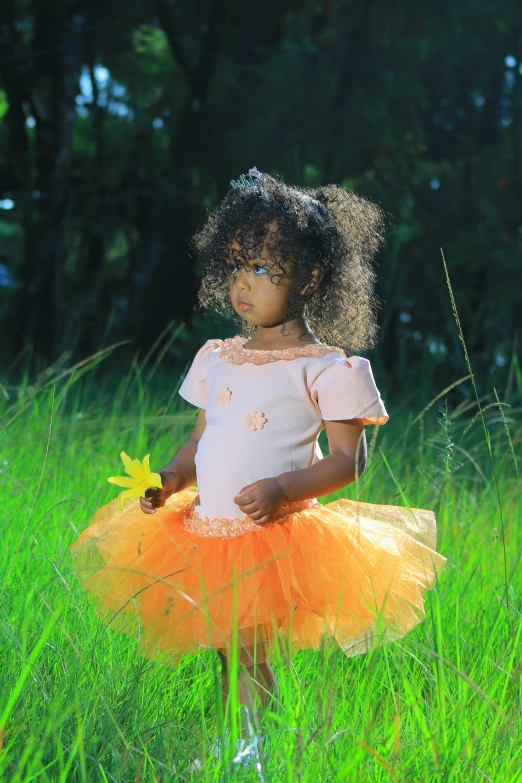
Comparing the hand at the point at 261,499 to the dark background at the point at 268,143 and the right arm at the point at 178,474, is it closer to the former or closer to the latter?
the right arm at the point at 178,474

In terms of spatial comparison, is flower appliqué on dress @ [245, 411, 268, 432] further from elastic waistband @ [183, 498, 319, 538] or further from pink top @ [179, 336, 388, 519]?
elastic waistband @ [183, 498, 319, 538]

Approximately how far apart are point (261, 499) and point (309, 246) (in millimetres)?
540

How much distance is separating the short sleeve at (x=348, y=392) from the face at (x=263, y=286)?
17cm

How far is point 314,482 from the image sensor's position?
1.86 metres

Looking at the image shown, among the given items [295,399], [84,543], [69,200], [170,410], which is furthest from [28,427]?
[69,200]

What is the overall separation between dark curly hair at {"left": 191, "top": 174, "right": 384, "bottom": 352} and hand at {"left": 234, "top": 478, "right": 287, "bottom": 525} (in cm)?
40

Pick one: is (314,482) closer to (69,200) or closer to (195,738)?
(195,738)

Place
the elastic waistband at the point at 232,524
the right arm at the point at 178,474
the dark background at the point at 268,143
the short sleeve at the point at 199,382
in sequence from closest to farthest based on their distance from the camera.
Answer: the elastic waistband at the point at 232,524
the right arm at the point at 178,474
the short sleeve at the point at 199,382
the dark background at the point at 268,143

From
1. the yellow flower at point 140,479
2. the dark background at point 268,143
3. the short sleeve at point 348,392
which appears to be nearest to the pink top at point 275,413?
the short sleeve at point 348,392

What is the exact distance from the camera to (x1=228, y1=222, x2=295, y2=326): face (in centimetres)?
197

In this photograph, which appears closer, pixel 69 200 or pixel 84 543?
pixel 84 543

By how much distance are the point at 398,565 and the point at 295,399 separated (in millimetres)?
378

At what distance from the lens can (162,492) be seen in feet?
6.64

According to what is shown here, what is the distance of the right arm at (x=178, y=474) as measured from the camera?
199 cm
